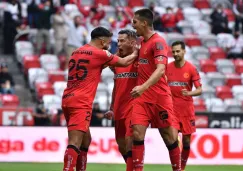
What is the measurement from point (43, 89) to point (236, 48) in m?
7.71

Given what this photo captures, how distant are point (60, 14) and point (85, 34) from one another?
99 cm

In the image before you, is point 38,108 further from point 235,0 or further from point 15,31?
point 235,0

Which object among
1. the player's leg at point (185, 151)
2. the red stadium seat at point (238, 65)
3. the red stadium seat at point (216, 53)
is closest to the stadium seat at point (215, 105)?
the red stadium seat at point (238, 65)

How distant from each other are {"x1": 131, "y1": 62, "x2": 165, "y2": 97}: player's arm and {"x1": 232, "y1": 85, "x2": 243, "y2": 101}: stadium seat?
1294 cm

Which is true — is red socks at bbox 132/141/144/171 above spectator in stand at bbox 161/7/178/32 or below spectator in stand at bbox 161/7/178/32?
below

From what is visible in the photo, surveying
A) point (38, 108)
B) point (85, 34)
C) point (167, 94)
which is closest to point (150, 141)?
point (38, 108)

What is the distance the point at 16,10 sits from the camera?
2494cm

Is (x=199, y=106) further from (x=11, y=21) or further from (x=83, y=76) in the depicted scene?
(x=83, y=76)

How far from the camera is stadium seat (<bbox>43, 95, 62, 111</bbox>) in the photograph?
21616 mm

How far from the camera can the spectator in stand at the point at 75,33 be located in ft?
81.3

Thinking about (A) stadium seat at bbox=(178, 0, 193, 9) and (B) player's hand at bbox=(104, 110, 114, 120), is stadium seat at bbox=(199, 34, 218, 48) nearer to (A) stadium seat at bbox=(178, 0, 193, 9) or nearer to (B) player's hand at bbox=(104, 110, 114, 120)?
(A) stadium seat at bbox=(178, 0, 193, 9)

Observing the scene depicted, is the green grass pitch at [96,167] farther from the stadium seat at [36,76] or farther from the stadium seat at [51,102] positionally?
the stadium seat at [36,76]

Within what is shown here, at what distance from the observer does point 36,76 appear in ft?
77.7

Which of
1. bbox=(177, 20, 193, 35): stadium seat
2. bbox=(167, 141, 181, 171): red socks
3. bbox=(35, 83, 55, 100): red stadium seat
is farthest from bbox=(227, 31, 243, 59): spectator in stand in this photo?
bbox=(167, 141, 181, 171): red socks
